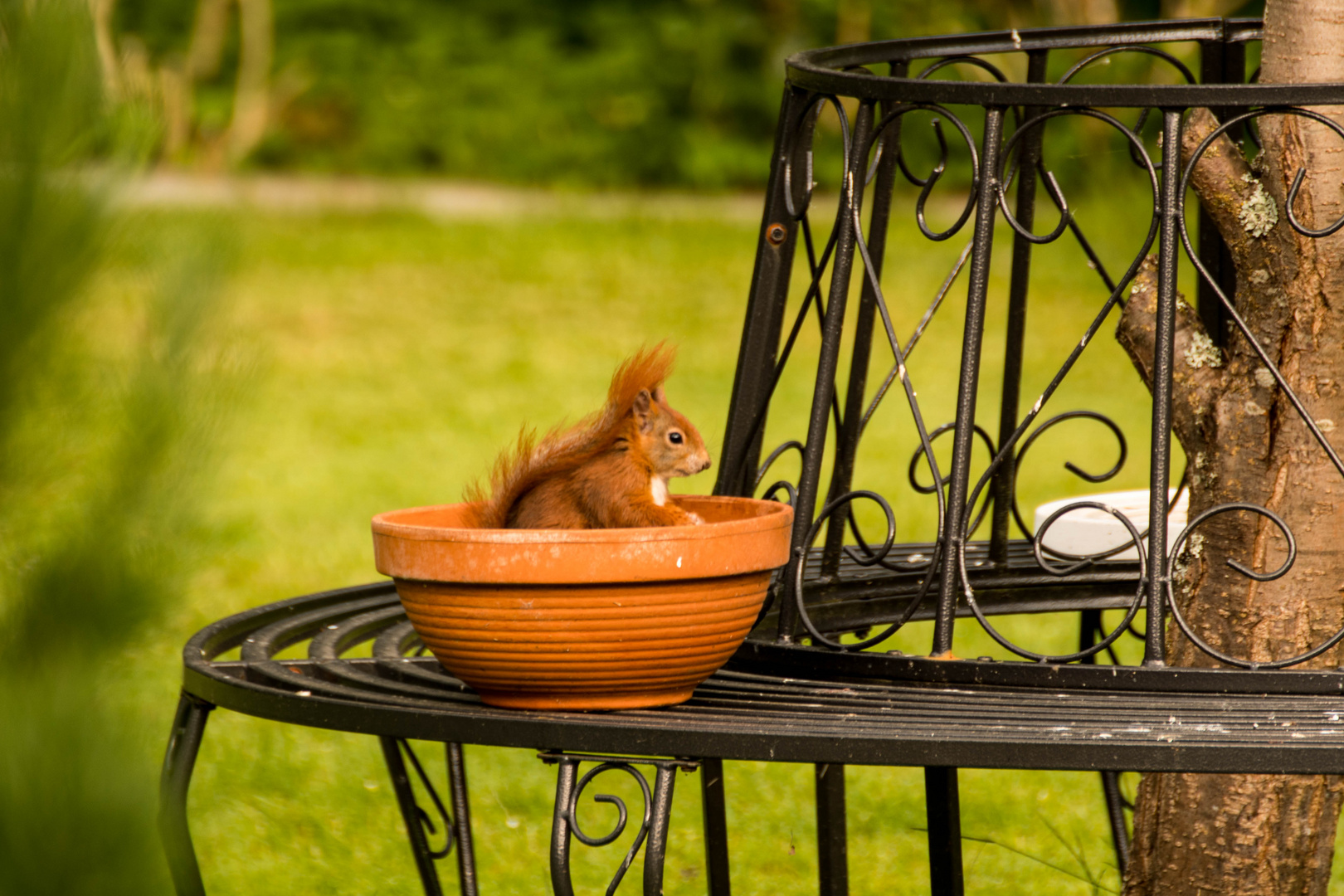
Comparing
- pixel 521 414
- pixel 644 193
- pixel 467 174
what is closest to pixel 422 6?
pixel 467 174

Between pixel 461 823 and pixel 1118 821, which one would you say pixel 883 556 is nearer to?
pixel 461 823

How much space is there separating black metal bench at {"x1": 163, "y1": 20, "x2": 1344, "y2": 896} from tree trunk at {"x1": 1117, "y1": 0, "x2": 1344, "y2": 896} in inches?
6.3

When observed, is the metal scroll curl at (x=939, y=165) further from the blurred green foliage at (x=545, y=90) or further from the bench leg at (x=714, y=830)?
the blurred green foliage at (x=545, y=90)

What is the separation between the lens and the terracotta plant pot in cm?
135

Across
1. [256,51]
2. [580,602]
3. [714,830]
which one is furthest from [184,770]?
[256,51]

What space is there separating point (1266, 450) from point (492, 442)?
4.30 metres

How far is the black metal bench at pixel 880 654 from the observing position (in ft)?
4.15

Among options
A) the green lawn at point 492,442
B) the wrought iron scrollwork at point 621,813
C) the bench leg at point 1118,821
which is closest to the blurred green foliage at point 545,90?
the green lawn at point 492,442

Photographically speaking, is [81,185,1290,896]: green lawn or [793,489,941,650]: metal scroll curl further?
[81,185,1290,896]: green lawn

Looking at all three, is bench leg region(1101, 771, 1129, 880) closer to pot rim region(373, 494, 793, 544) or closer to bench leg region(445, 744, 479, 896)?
bench leg region(445, 744, 479, 896)

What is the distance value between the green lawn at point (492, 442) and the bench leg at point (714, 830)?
0.59m

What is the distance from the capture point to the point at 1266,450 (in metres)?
1.69

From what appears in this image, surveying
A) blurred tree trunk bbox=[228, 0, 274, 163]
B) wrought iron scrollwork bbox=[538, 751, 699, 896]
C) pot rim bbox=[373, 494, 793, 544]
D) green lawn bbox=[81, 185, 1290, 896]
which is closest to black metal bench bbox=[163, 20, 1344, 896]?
wrought iron scrollwork bbox=[538, 751, 699, 896]

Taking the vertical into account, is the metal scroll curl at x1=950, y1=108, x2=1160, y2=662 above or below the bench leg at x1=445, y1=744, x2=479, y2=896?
above
